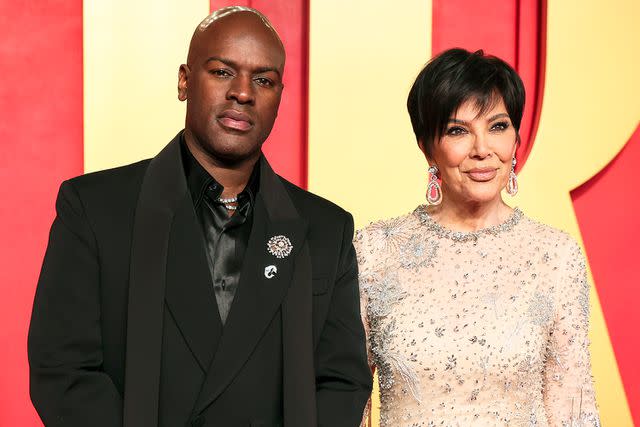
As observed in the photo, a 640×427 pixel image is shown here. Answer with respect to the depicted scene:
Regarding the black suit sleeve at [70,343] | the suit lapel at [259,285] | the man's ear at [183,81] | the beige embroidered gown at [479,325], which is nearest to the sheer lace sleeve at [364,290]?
the beige embroidered gown at [479,325]

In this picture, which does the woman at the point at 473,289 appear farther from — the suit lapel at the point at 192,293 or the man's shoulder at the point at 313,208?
the suit lapel at the point at 192,293

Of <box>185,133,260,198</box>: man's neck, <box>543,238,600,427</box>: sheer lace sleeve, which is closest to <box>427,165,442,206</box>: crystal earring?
<box>543,238,600,427</box>: sheer lace sleeve

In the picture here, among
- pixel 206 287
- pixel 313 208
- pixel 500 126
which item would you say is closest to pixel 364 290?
pixel 500 126

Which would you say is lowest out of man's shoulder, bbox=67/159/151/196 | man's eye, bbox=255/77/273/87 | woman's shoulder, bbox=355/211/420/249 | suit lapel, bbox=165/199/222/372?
suit lapel, bbox=165/199/222/372

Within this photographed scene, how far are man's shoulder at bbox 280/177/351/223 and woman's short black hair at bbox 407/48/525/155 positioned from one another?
62cm

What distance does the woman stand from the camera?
8.41 ft

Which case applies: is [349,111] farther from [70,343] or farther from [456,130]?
[70,343]

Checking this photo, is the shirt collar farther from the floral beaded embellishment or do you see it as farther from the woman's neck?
the woman's neck

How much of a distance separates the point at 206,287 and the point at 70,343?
24 cm

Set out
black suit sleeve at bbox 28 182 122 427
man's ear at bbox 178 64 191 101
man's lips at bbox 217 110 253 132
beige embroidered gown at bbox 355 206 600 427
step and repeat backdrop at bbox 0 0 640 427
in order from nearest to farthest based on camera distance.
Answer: black suit sleeve at bbox 28 182 122 427, man's lips at bbox 217 110 253 132, man's ear at bbox 178 64 191 101, beige embroidered gown at bbox 355 206 600 427, step and repeat backdrop at bbox 0 0 640 427

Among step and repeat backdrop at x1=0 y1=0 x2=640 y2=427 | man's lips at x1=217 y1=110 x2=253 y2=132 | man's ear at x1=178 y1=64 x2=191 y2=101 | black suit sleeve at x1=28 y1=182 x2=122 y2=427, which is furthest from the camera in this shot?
step and repeat backdrop at x1=0 y1=0 x2=640 y2=427

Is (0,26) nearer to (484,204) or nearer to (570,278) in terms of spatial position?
(484,204)

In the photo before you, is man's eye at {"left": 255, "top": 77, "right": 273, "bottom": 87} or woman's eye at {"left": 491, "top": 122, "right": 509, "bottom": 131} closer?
man's eye at {"left": 255, "top": 77, "right": 273, "bottom": 87}

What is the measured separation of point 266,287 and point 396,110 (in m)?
1.51
